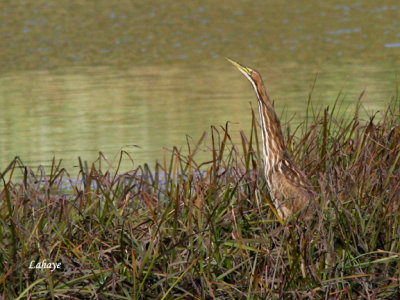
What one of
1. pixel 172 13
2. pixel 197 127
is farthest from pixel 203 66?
pixel 172 13

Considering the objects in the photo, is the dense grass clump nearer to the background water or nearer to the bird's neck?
the bird's neck

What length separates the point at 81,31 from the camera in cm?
2586

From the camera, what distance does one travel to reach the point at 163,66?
1886cm

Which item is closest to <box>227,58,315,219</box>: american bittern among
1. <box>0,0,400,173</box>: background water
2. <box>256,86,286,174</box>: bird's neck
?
<box>256,86,286,174</box>: bird's neck

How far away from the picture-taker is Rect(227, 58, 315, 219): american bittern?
5.43m

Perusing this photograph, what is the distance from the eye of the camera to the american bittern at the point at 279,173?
543 centimetres

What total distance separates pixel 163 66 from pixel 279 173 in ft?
44.2

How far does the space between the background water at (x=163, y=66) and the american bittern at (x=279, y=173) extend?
0.81 meters

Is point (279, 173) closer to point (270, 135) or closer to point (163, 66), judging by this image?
point (270, 135)

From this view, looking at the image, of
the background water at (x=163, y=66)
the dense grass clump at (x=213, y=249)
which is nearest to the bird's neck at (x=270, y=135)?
the dense grass clump at (x=213, y=249)

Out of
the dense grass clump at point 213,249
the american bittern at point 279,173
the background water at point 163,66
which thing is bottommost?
the background water at point 163,66

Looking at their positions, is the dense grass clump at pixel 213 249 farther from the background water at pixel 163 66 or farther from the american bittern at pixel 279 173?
the background water at pixel 163 66

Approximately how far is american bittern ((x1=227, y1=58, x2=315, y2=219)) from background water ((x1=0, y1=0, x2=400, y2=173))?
812mm

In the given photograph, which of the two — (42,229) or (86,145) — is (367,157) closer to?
(42,229)
